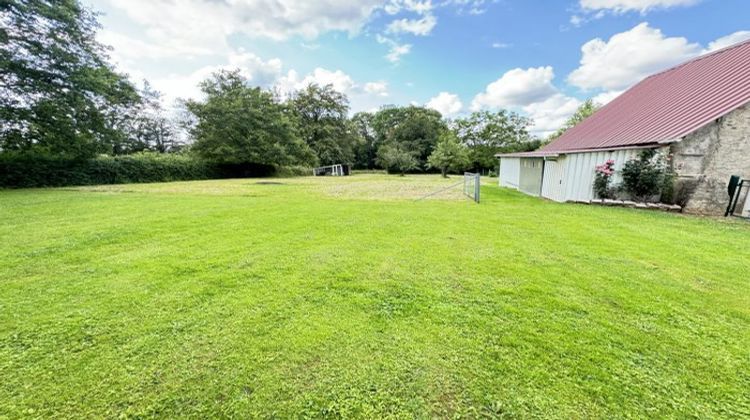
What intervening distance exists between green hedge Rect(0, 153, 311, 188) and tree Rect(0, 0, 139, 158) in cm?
73

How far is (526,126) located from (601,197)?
1244 inches

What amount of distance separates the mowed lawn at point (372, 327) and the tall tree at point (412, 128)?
3870 cm

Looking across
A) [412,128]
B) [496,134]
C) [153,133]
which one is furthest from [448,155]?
[153,133]

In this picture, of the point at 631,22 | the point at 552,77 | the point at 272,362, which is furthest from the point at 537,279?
the point at 552,77

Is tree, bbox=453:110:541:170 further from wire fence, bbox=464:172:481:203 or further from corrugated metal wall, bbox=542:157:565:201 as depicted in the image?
corrugated metal wall, bbox=542:157:565:201

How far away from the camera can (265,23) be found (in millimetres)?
12547

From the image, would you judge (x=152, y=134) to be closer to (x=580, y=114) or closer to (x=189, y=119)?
(x=189, y=119)

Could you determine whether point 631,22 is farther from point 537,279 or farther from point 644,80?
point 537,279

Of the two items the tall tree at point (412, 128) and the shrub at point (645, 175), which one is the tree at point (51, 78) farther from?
the tall tree at point (412, 128)

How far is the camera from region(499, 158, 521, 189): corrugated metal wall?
16.0 m

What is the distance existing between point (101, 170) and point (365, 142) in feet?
114

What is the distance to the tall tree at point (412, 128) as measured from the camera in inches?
1724

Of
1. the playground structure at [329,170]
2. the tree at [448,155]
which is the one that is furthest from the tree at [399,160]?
the playground structure at [329,170]

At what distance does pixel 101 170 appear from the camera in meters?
17.6
